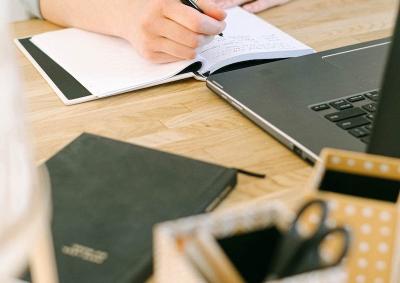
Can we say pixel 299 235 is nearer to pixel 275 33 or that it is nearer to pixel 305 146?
pixel 305 146

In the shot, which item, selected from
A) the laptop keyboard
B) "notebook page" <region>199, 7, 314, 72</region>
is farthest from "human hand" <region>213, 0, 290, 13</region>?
the laptop keyboard

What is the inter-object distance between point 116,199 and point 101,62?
0.47 metres

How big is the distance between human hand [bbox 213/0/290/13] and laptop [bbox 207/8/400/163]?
0.98 ft

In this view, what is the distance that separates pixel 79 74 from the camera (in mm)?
1110

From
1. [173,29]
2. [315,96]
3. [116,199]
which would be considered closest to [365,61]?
[315,96]

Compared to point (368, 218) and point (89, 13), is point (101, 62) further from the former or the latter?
point (368, 218)

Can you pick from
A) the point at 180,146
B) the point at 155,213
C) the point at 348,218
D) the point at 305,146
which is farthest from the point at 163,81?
the point at 348,218

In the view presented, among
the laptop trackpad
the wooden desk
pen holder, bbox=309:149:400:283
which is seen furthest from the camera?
the laptop trackpad

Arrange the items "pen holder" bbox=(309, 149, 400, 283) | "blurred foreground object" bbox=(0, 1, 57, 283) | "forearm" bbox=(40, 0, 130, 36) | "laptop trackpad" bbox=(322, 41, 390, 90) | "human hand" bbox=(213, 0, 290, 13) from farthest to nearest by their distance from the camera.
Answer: "human hand" bbox=(213, 0, 290, 13), "forearm" bbox=(40, 0, 130, 36), "laptop trackpad" bbox=(322, 41, 390, 90), "pen holder" bbox=(309, 149, 400, 283), "blurred foreground object" bbox=(0, 1, 57, 283)

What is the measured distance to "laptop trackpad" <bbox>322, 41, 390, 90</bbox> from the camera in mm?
1065

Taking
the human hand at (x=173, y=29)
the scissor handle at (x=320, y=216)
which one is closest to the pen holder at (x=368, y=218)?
the scissor handle at (x=320, y=216)

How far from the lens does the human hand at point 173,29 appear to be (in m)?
1.13

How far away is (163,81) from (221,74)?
96 mm

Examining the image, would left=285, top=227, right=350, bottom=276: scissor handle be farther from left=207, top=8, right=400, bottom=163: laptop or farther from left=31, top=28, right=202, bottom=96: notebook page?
left=31, top=28, right=202, bottom=96: notebook page
